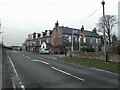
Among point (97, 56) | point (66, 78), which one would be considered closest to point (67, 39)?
point (97, 56)

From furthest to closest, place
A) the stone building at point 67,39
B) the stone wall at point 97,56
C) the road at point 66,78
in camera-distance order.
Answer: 1. the stone building at point 67,39
2. the stone wall at point 97,56
3. the road at point 66,78

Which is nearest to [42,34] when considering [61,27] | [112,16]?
[61,27]

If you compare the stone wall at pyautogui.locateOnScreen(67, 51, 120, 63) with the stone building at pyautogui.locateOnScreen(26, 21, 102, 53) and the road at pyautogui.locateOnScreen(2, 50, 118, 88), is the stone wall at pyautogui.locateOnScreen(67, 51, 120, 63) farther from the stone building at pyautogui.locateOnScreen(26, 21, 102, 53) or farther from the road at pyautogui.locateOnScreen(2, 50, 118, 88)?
the stone building at pyautogui.locateOnScreen(26, 21, 102, 53)

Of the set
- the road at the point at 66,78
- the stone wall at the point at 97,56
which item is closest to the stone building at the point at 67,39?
the stone wall at the point at 97,56

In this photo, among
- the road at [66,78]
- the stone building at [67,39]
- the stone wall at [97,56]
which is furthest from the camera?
the stone building at [67,39]

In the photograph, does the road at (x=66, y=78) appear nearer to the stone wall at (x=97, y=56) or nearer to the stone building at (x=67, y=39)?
the stone wall at (x=97, y=56)

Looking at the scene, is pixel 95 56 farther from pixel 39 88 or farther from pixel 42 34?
pixel 42 34

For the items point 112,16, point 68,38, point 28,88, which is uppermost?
point 112,16

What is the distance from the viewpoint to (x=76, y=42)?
8919 centimetres

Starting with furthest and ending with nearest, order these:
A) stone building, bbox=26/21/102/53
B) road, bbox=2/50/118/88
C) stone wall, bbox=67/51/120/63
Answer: stone building, bbox=26/21/102/53, stone wall, bbox=67/51/120/63, road, bbox=2/50/118/88

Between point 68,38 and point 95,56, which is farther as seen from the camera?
point 68,38

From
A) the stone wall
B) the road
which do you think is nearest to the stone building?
the stone wall

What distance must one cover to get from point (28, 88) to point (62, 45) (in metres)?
72.3

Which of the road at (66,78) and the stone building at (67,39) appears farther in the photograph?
the stone building at (67,39)
